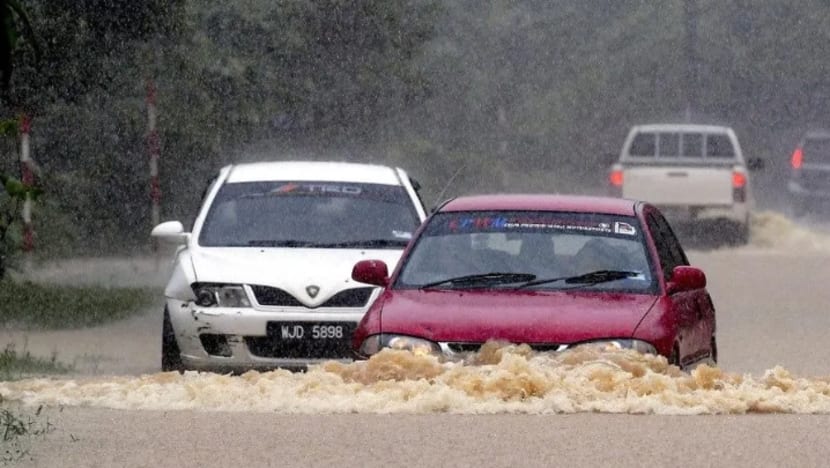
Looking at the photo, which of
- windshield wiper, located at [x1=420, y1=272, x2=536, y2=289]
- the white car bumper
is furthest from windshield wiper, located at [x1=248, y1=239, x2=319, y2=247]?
windshield wiper, located at [x1=420, y1=272, x2=536, y2=289]

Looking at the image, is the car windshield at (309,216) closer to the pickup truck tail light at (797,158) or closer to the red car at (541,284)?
the red car at (541,284)

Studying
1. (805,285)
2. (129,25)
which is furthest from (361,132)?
(129,25)

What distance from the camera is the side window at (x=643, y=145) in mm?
32744

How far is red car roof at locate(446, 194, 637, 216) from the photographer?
42.2 ft

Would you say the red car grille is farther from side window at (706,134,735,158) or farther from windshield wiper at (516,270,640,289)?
side window at (706,134,735,158)

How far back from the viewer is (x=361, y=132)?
38.9 meters

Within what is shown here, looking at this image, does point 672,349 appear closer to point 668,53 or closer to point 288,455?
point 288,455

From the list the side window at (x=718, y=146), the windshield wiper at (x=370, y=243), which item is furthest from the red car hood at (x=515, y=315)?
the side window at (x=718, y=146)

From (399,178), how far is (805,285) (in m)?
9.90

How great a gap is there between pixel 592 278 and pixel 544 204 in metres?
0.94

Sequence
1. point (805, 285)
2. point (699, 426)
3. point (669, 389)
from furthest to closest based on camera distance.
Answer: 1. point (805, 285)
2. point (669, 389)
3. point (699, 426)

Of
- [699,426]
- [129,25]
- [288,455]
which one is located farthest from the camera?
[129,25]

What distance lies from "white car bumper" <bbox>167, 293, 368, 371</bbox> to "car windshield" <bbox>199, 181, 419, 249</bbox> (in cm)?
115

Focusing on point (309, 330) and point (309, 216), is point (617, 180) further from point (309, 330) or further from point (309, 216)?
point (309, 330)
